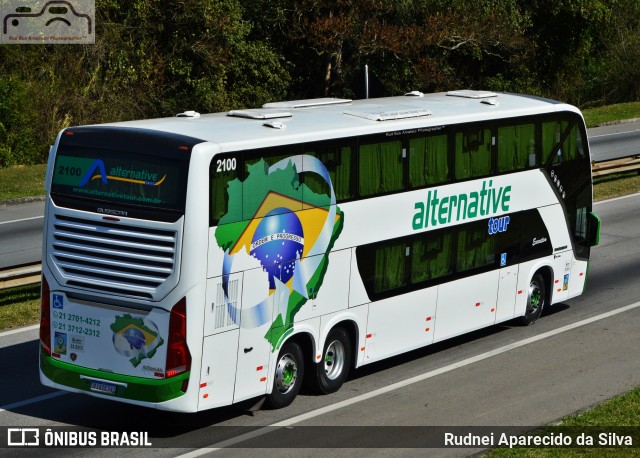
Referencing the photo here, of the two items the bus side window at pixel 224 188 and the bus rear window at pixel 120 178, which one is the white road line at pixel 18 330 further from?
the bus side window at pixel 224 188

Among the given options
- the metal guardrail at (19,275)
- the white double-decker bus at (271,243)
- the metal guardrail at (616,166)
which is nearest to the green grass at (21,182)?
the metal guardrail at (19,275)

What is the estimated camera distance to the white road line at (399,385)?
12.9 meters

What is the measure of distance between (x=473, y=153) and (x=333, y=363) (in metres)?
3.93

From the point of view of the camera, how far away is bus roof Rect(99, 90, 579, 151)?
1339 cm

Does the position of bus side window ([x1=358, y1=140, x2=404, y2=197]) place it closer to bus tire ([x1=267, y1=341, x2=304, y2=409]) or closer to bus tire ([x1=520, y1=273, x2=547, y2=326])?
bus tire ([x1=267, y1=341, x2=304, y2=409])

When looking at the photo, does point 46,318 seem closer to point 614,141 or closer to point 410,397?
point 410,397

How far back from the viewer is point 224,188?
12820mm

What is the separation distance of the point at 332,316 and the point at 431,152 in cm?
293

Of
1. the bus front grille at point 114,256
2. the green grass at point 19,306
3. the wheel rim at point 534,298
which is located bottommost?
the green grass at point 19,306

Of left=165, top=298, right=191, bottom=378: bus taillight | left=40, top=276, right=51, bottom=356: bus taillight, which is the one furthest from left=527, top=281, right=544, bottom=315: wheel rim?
left=40, top=276, right=51, bottom=356: bus taillight

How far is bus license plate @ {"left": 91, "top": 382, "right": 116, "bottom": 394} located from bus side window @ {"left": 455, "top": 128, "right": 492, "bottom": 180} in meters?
6.13

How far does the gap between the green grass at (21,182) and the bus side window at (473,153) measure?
17025mm

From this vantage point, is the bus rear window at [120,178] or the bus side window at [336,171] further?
the bus side window at [336,171]

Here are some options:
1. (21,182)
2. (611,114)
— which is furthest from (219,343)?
(611,114)
